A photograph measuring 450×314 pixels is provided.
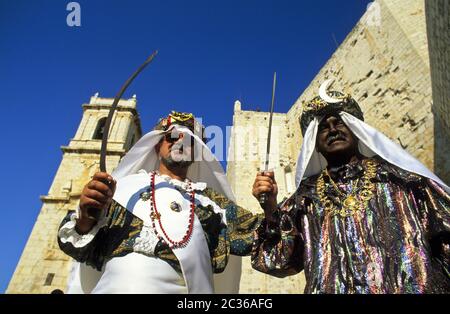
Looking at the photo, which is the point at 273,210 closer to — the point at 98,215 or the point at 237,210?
the point at 237,210

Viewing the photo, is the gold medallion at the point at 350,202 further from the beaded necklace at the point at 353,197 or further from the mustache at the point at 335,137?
the mustache at the point at 335,137

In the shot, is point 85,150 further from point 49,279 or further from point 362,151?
point 362,151

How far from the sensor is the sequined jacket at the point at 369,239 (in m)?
1.97

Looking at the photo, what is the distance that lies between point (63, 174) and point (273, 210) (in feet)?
69.5

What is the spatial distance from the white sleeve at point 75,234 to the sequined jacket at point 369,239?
1.34 m


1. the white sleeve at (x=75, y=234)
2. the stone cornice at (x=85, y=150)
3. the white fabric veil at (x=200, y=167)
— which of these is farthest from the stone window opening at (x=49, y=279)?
the white sleeve at (x=75, y=234)

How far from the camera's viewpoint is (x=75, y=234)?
6.98 ft

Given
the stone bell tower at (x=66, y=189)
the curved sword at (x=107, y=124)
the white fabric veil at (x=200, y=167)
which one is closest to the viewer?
the curved sword at (x=107, y=124)

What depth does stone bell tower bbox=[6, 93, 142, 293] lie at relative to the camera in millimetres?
16484

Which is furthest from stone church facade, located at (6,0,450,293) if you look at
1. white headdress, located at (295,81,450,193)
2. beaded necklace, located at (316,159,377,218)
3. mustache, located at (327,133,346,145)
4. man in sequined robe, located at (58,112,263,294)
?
man in sequined robe, located at (58,112,263,294)

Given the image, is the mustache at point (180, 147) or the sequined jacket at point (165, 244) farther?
the mustache at point (180, 147)

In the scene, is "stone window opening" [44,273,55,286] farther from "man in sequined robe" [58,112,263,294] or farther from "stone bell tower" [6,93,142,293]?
"man in sequined robe" [58,112,263,294]

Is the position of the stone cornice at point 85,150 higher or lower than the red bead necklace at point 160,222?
higher
